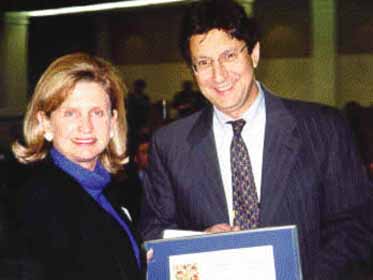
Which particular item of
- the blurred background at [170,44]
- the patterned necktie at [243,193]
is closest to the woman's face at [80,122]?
the patterned necktie at [243,193]

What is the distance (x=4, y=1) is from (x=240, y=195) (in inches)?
572

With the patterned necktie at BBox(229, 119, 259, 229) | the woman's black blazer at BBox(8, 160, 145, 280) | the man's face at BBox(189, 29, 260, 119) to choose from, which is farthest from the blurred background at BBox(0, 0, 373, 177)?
the woman's black blazer at BBox(8, 160, 145, 280)

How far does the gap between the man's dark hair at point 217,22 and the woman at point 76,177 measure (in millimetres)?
332

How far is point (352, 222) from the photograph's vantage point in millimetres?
2223

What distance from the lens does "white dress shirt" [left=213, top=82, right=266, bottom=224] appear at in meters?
2.31

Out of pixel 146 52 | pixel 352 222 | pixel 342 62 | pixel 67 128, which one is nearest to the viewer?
pixel 67 128

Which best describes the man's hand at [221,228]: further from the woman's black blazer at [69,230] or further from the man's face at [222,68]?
the man's face at [222,68]

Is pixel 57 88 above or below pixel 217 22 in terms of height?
below

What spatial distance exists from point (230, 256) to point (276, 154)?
0.41 metres

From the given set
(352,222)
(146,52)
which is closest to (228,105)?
(352,222)

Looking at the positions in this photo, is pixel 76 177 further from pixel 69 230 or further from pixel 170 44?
pixel 170 44

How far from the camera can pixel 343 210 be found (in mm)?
2223

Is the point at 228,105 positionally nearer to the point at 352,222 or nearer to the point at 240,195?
the point at 240,195

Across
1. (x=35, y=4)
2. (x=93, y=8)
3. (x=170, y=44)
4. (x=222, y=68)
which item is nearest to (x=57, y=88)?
(x=222, y=68)
